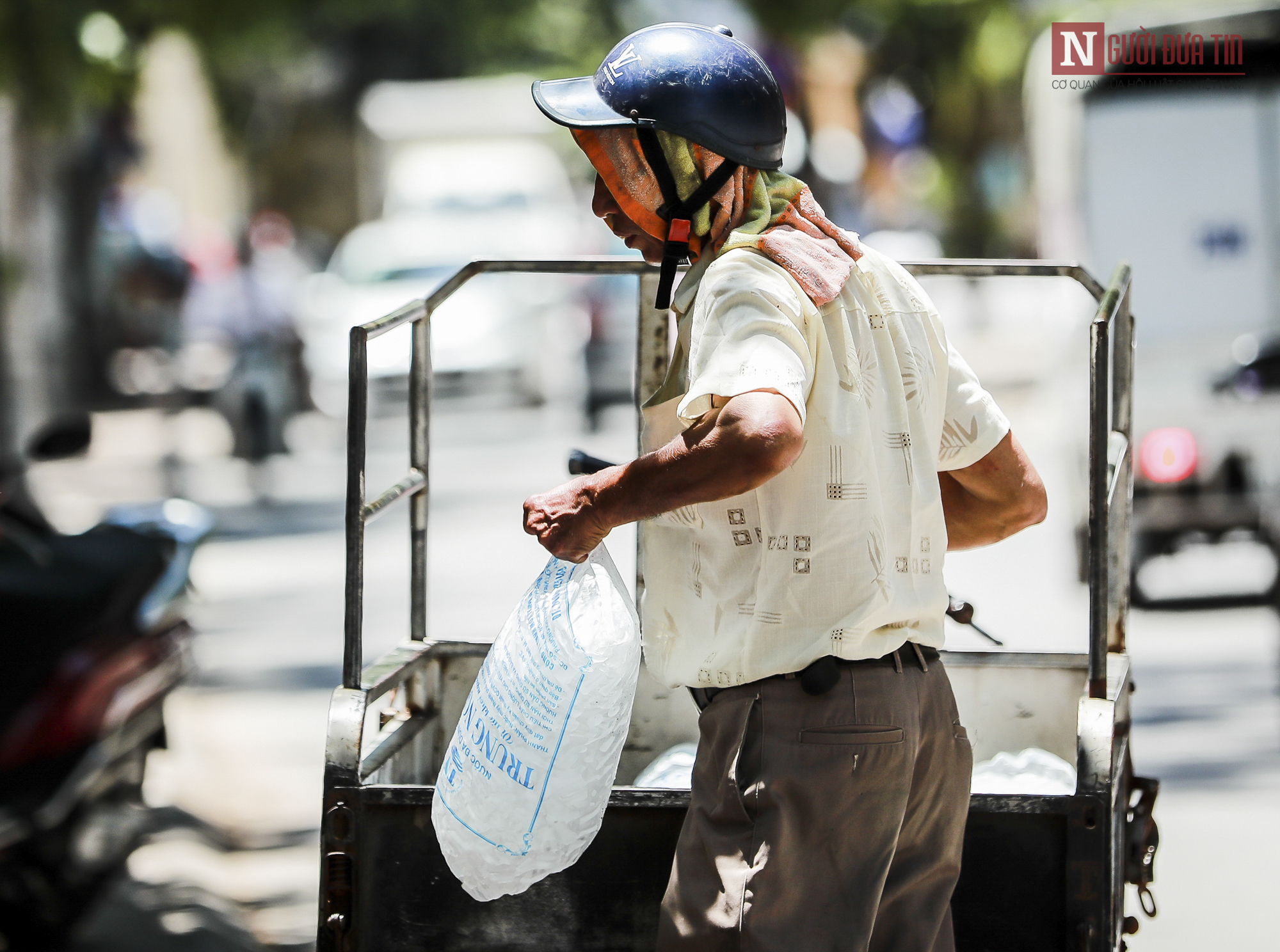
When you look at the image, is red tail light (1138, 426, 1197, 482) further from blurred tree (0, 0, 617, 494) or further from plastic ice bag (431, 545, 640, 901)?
plastic ice bag (431, 545, 640, 901)

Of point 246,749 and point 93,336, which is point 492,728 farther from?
point 93,336

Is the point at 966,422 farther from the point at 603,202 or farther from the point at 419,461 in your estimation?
the point at 419,461

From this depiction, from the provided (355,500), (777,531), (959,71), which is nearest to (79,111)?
(355,500)

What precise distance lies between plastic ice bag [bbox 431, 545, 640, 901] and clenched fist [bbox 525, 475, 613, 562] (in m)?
0.10

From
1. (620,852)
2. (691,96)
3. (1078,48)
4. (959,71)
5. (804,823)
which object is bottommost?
(620,852)

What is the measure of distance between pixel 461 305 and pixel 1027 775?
49.3 ft

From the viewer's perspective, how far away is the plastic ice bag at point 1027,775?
9.36 ft

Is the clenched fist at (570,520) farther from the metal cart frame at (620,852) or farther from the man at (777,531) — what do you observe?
the metal cart frame at (620,852)

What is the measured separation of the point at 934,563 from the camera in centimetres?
230

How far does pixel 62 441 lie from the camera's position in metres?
4.62

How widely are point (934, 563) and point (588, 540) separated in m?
0.50

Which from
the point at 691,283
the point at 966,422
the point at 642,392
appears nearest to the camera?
the point at 691,283

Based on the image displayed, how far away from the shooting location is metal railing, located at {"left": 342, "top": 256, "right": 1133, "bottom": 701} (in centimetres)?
254

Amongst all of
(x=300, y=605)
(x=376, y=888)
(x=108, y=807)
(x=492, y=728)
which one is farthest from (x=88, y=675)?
(x=300, y=605)
